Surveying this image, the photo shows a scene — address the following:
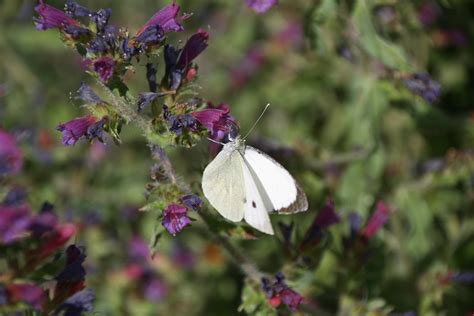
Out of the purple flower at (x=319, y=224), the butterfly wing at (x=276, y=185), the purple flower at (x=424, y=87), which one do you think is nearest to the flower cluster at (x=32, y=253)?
the butterfly wing at (x=276, y=185)

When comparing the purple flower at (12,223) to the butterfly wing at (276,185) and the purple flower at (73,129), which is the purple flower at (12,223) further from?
the butterfly wing at (276,185)

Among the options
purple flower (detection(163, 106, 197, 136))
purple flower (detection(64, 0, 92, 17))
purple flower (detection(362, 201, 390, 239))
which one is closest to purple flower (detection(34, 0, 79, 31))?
purple flower (detection(64, 0, 92, 17))

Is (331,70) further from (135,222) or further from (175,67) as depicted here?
(175,67)

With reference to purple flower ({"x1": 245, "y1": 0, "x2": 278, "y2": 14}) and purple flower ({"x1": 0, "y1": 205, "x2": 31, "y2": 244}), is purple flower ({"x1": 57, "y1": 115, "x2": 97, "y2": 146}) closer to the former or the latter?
purple flower ({"x1": 0, "y1": 205, "x2": 31, "y2": 244})

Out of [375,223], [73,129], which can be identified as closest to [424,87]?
[375,223]

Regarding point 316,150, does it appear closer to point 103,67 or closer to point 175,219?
point 175,219
